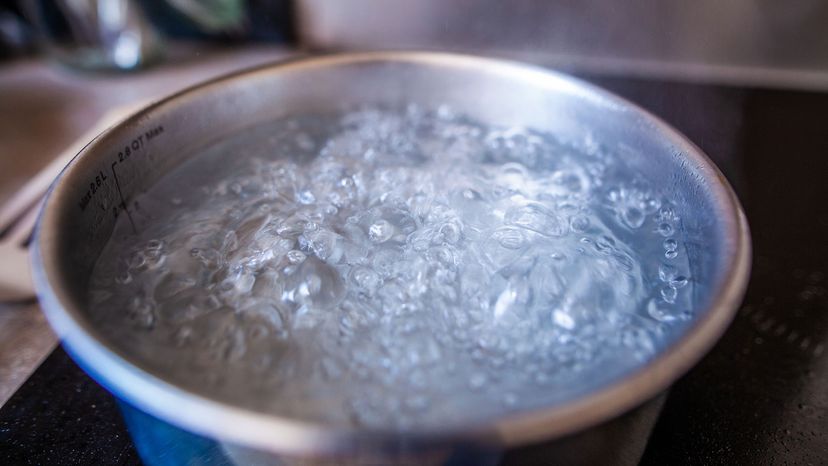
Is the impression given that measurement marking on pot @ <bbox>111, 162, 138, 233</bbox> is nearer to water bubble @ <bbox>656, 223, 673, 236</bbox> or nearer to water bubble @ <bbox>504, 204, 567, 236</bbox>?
water bubble @ <bbox>504, 204, 567, 236</bbox>

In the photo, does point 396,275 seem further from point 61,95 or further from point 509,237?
point 61,95

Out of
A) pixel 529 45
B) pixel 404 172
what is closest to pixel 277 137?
pixel 404 172

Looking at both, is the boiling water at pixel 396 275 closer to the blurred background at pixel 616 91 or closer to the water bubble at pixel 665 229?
the water bubble at pixel 665 229

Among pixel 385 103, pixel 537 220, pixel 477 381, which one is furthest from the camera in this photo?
pixel 385 103

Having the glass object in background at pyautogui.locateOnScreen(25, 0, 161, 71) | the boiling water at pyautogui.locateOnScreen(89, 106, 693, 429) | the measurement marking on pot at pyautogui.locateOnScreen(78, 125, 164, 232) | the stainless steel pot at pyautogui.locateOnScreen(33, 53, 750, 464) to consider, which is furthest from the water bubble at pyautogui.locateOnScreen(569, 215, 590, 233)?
the glass object in background at pyautogui.locateOnScreen(25, 0, 161, 71)

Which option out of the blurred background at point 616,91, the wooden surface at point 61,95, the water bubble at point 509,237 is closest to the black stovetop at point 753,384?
the blurred background at point 616,91

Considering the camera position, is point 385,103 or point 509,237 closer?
point 509,237

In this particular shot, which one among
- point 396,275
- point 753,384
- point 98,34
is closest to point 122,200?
point 396,275
